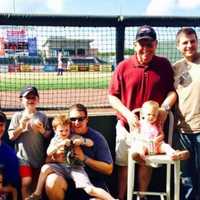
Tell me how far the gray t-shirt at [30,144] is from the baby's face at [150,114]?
36.1 inches

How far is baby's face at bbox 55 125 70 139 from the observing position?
4.45m

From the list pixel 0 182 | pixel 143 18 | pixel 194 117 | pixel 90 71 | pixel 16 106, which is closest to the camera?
pixel 0 182

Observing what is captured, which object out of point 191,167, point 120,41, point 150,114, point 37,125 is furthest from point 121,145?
point 120,41

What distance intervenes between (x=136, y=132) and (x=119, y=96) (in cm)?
43

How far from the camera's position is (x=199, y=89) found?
4.55 metres

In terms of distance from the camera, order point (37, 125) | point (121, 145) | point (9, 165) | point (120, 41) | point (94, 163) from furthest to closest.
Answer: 1. point (120, 41)
2. point (121, 145)
3. point (37, 125)
4. point (94, 163)
5. point (9, 165)

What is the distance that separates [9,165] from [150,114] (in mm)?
1277

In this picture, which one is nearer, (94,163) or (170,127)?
(94,163)

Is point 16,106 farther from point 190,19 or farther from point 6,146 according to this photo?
point 190,19

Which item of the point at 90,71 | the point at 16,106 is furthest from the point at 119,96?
the point at 90,71

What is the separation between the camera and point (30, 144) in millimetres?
4695

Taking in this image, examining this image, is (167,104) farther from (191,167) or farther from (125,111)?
Result: (191,167)

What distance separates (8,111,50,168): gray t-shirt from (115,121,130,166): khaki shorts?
0.67 m

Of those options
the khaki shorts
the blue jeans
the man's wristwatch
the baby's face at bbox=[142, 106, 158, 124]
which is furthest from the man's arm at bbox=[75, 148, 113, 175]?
the blue jeans
